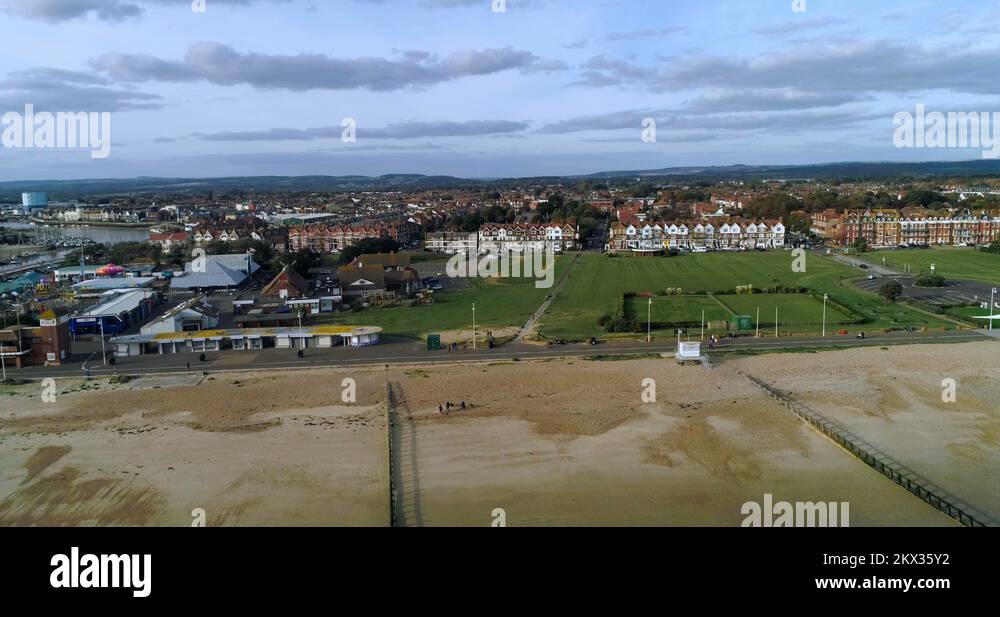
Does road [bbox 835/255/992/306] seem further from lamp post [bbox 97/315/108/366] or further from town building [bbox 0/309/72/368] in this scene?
town building [bbox 0/309/72/368]

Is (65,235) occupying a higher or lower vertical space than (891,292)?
higher

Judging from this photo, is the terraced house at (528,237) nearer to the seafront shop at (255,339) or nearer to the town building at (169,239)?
the town building at (169,239)

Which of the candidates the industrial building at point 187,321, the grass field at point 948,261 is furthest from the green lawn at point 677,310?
the industrial building at point 187,321

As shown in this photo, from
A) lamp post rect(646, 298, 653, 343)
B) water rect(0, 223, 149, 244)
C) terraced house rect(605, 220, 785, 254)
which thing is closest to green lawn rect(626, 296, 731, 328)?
lamp post rect(646, 298, 653, 343)

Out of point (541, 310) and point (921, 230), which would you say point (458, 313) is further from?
point (921, 230)

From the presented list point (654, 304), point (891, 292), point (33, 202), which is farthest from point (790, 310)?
point (33, 202)
